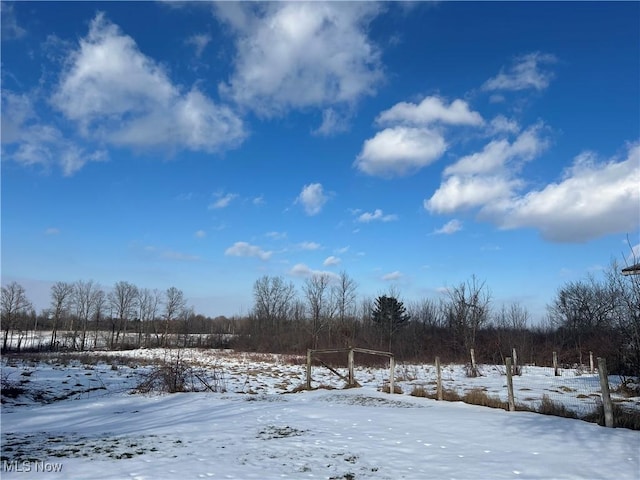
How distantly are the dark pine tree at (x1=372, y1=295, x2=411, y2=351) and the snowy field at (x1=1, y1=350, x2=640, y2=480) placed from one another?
3623 cm

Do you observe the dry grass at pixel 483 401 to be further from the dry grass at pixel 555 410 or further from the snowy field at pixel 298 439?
the dry grass at pixel 555 410

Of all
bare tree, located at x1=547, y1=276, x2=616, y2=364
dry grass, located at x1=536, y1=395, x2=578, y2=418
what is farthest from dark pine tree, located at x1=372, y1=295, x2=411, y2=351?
dry grass, located at x1=536, y1=395, x2=578, y2=418

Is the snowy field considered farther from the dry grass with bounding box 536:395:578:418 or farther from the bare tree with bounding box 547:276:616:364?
the bare tree with bounding box 547:276:616:364

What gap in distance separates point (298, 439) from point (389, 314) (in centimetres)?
4361

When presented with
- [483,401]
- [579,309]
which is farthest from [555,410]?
[579,309]

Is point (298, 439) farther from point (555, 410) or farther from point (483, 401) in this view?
point (555, 410)

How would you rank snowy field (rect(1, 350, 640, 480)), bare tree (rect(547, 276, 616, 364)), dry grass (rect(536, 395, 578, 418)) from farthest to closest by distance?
bare tree (rect(547, 276, 616, 364)) < dry grass (rect(536, 395, 578, 418)) < snowy field (rect(1, 350, 640, 480))

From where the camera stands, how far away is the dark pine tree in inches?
1993

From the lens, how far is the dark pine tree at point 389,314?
166 feet

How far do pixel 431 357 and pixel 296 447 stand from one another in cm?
3271

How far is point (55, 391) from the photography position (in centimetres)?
1488

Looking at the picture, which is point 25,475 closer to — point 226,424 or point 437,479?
point 226,424

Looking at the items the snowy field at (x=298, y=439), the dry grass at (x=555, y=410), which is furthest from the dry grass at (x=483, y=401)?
the dry grass at (x=555, y=410)

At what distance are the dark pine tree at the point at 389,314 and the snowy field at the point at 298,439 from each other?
36228 millimetres
